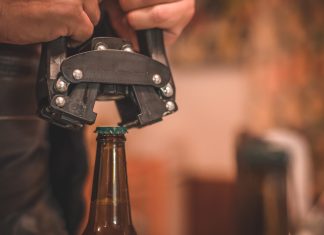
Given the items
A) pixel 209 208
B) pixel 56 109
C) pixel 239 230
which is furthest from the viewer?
pixel 209 208

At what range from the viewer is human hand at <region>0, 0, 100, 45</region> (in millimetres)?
421

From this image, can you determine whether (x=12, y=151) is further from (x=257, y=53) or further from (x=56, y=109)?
(x=257, y=53)

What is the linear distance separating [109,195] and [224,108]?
7.66 feet

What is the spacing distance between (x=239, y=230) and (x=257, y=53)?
1168 mm

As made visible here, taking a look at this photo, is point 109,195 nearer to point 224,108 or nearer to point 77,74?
point 77,74

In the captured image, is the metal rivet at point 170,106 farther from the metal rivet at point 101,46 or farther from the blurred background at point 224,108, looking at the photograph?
the blurred background at point 224,108

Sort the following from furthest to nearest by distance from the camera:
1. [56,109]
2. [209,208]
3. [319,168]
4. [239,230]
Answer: [209,208] → [319,168] → [239,230] → [56,109]

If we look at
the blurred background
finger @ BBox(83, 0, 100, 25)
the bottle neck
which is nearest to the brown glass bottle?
the bottle neck

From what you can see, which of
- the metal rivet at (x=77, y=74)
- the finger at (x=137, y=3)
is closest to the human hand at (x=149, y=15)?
the finger at (x=137, y=3)

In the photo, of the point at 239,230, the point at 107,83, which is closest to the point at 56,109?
the point at 107,83

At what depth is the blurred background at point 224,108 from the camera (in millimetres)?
2463

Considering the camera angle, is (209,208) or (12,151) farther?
(209,208)

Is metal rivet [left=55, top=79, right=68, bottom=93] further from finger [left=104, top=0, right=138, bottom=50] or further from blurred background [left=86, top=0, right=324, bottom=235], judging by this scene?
blurred background [left=86, top=0, right=324, bottom=235]

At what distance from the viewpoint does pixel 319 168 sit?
98.7 inches
